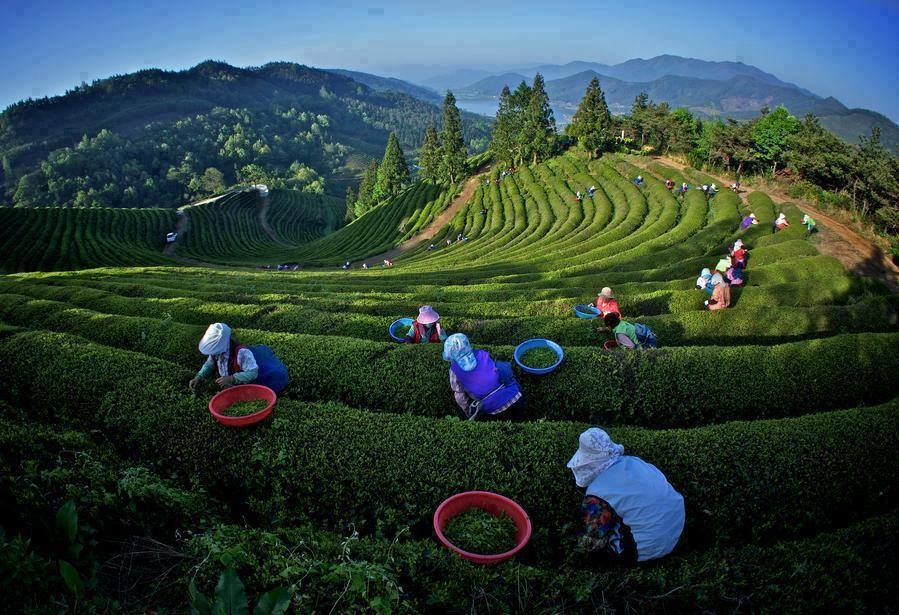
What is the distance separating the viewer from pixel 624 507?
196 inches

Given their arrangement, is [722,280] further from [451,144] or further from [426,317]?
[451,144]

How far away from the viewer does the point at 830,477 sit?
6.20 meters

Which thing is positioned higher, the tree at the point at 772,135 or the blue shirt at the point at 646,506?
the tree at the point at 772,135

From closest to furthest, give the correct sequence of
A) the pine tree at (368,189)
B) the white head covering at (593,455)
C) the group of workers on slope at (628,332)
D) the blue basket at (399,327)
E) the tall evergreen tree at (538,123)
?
1. the white head covering at (593,455)
2. the group of workers on slope at (628,332)
3. the blue basket at (399,327)
4. the tall evergreen tree at (538,123)
5. the pine tree at (368,189)

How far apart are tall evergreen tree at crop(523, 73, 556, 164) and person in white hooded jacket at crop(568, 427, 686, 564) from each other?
5831 cm

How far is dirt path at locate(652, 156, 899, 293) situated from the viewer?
60.4ft

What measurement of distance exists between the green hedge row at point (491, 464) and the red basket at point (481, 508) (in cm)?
61

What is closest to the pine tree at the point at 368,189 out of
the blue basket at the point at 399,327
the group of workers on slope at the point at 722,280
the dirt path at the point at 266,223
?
the dirt path at the point at 266,223

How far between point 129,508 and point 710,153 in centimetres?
5258

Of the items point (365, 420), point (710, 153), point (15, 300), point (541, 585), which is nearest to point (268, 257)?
point (15, 300)

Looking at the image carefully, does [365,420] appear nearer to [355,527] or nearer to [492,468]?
[355,527]

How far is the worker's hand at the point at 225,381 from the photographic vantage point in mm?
7480

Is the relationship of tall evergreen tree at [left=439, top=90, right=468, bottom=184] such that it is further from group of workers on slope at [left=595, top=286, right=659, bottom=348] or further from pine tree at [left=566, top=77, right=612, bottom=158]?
group of workers on slope at [left=595, top=286, right=659, bottom=348]

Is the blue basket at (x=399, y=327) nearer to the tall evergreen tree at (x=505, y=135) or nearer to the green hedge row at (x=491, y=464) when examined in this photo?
the green hedge row at (x=491, y=464)
